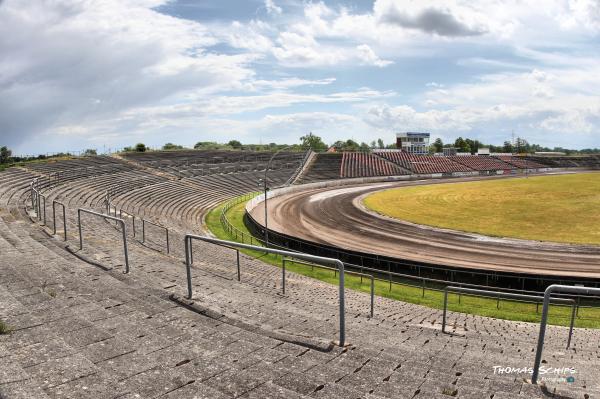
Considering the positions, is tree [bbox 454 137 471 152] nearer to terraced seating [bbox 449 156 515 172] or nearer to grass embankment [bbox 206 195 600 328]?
terraced seating [bbox 449 156 515 172]

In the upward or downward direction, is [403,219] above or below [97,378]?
below

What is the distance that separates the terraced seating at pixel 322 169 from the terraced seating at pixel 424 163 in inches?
670

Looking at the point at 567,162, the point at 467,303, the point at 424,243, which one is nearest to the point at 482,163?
the point at 567,162

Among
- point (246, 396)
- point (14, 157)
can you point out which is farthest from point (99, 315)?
point (14, 157)

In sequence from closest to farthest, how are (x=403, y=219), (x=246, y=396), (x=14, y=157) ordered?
(x=246, y=396)
(x=403, y=219)
(x=14, y=157)

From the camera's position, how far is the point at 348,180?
74.8 m

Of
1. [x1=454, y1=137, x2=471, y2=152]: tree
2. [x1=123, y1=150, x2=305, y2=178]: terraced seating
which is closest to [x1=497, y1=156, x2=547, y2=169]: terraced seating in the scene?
[x1=454, y1=137, x2=471, y2=152]: tree

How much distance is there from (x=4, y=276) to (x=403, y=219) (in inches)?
1385

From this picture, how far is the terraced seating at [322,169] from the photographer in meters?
76.3

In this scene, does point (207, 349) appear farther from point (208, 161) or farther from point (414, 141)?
point (414, 141)

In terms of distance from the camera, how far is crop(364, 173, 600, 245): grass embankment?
105 ft

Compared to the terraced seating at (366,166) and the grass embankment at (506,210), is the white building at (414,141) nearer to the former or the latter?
the terraced seating at (366,166)

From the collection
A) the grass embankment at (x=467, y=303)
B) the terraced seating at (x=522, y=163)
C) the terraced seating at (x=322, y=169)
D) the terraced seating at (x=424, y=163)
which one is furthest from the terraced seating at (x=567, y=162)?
the grass embankment at (x=467, y=303)

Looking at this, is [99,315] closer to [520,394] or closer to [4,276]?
[4,276]
